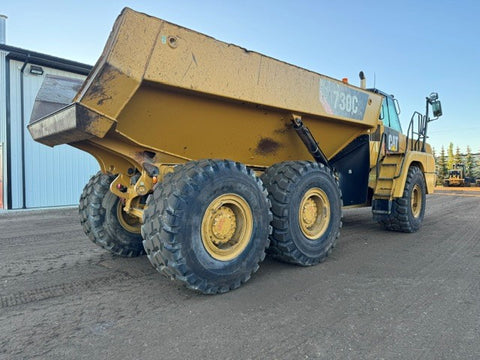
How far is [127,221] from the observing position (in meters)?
4.31

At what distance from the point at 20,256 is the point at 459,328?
5049 mm

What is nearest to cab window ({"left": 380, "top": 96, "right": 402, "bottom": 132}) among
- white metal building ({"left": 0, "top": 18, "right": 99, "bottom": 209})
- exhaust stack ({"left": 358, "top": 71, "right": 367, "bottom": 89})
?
exhaust stack ({"left": 358, "top": 71, "right": 367, "bottom": 89})

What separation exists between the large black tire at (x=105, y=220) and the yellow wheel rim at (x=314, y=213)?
2.19 m

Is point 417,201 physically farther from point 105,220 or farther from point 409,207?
→ point 105,220

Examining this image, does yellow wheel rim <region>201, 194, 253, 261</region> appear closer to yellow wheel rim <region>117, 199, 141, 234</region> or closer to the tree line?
yellow wheel rim <region>117, 199, 141, 234</region>

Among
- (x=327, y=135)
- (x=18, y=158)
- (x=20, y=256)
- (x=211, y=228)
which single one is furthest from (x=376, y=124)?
(x=18, y=158)

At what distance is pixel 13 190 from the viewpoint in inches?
459

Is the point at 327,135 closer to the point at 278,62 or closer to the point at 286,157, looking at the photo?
the point at 286,157

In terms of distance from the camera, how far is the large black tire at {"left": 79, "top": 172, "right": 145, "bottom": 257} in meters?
4.14

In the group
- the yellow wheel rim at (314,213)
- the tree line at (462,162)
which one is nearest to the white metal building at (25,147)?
the yellow wheel rim at (314,213)

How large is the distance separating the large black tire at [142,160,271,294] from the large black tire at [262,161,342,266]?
1.09ft

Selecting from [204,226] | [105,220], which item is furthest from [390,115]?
[105,220]

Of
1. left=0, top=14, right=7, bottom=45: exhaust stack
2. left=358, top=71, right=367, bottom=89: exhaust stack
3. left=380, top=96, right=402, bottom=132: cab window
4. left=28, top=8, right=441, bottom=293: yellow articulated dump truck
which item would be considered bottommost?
left=28, top=8, right=441, bottom=293: yellow articulated dump truck

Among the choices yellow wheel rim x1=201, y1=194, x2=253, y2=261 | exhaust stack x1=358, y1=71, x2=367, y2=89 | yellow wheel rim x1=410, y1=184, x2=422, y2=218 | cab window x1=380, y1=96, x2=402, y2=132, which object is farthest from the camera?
yellow wheel rim x1=410, y1=184, x2=422, y2=218
